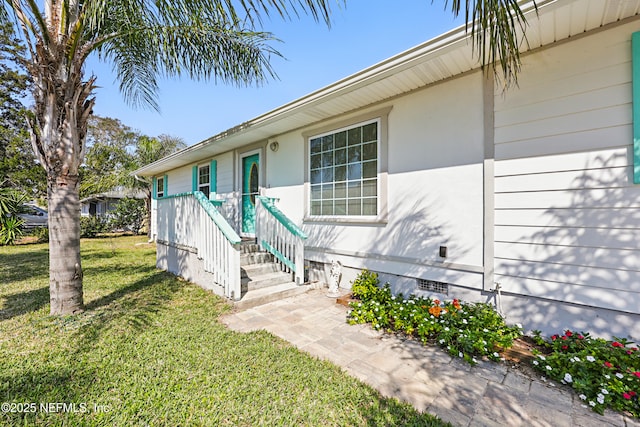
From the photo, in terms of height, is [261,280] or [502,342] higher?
[261,280]

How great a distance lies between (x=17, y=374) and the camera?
2.41 metres

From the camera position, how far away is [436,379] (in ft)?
8.08

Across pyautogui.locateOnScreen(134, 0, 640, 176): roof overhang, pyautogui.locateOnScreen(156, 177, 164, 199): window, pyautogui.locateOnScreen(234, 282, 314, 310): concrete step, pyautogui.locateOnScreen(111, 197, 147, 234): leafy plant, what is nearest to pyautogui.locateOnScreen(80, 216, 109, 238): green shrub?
pyautogui.locateOnScreen(111, 197, 147, 234): leafy plant

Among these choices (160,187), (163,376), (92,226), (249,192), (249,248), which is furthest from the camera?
(92,226)

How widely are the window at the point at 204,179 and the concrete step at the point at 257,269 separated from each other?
4.51 meters

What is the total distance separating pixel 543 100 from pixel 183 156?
27.6 feet

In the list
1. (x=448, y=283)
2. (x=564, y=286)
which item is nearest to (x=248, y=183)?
(x=448, y=283)

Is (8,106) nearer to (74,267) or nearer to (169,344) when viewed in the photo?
(74,267)

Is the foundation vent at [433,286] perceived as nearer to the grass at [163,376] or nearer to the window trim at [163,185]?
the grass at [163,376]

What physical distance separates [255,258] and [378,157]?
2.88m

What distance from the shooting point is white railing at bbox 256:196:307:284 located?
4.97 metres

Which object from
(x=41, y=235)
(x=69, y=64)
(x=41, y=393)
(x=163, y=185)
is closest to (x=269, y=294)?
(x=41, y=393)

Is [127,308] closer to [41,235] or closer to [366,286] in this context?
[366,286]

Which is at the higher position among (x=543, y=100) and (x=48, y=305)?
(x=543, y=100)
